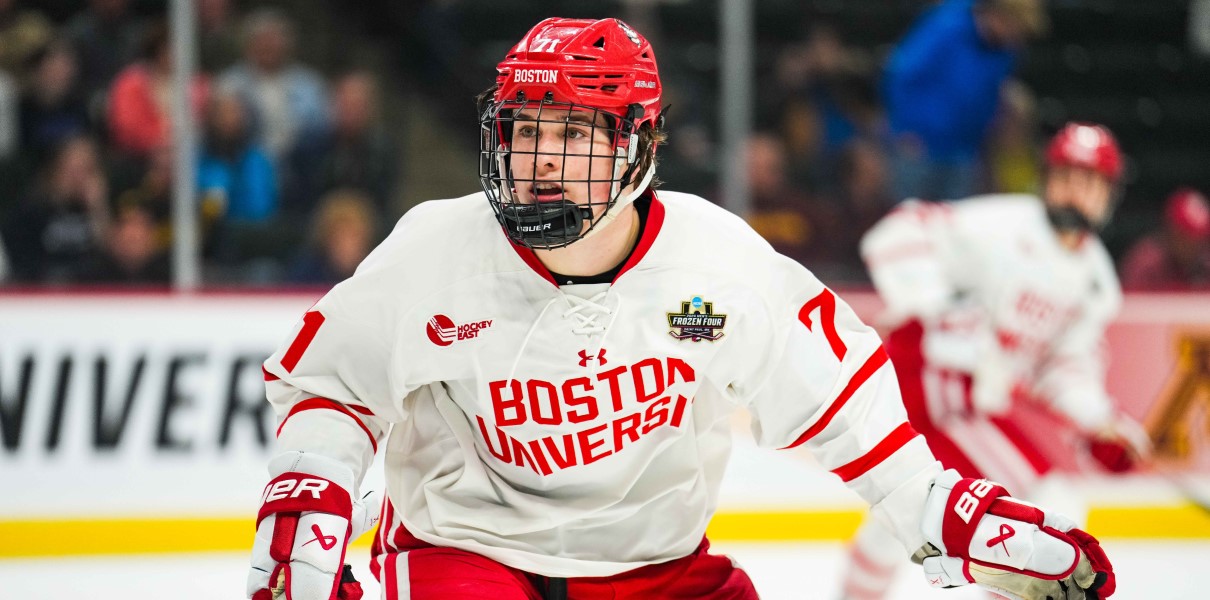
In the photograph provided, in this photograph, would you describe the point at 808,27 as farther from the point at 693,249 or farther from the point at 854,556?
the point at 693,249

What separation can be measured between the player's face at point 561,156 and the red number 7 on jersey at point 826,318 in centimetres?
35

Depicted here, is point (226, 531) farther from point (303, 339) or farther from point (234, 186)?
point (303, 339)

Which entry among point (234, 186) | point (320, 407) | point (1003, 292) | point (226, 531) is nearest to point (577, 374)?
point (320, 407)

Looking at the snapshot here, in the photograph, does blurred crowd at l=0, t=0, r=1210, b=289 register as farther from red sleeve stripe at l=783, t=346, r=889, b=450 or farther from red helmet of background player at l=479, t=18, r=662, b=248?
red sleeve stripe at l=783, t=346, r=889, b=450

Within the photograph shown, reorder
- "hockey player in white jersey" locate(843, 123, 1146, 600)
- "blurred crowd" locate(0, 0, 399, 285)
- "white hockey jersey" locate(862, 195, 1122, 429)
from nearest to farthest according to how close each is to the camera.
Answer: "hockey player in white jersey" locate(843, 123, 1146, 600), "white hockey jersey" locate(862, 195, 1122, 429), "blurred crowd" locate(0, 0, 399, 285)

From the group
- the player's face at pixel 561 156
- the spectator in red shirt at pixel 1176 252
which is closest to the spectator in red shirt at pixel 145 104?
the player's face at pixel 561 156

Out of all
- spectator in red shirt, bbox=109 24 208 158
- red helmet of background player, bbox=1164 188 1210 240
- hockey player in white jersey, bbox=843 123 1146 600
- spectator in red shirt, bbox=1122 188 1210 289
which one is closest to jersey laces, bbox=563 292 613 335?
hockey player in white jersey, bbox=843 123 1146 600

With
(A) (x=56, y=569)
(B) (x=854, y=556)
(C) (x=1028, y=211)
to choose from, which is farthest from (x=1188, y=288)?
(A) (x=56, y=569)

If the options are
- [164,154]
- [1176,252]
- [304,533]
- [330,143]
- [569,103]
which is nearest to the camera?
[304,533]

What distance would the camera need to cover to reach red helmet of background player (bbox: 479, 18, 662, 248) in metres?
2.02

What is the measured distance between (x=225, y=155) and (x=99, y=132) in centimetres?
53

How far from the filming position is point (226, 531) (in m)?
4.31

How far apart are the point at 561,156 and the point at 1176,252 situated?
4499 mm

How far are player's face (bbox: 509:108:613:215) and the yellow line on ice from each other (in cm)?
251
